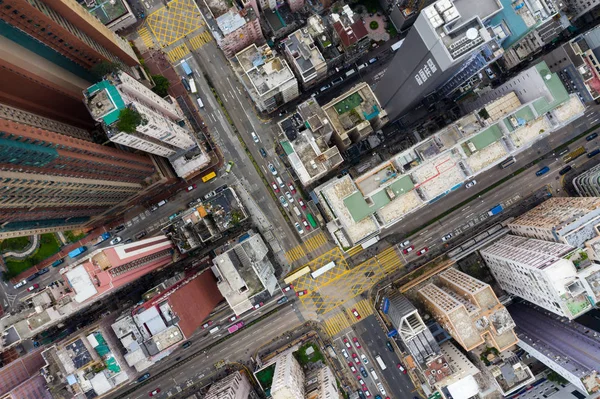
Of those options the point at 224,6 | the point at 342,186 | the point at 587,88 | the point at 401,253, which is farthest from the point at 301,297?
the point at 587,88

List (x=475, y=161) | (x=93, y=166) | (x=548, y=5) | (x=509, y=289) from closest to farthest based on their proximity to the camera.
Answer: (x=93, y=166) < (x=475, y=161) < (x=548, y=5) < (x=509, y=289)

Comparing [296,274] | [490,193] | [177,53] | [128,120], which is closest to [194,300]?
[296,274]

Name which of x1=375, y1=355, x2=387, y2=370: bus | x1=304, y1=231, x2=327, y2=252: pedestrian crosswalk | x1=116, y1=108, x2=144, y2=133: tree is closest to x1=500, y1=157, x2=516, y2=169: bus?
x1=304, y1=231, x2=327, y2=252: pedestrian crosswalk

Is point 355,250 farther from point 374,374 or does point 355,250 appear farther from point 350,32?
point 350,32

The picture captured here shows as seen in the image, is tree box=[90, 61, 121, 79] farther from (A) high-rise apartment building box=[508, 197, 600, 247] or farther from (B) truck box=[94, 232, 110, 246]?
(A) high-rise apartment building box=[508, 197, 600, 247]

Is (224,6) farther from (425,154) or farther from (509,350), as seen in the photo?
(509,350)
